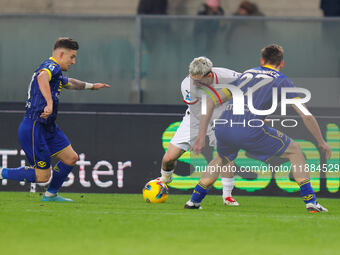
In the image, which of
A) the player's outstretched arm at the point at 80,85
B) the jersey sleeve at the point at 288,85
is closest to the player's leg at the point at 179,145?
the player's outstretched arm at the point at 80,85

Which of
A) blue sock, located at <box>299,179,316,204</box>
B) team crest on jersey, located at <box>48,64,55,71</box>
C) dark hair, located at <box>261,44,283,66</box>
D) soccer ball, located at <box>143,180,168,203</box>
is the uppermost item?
dark hair, located at <box>261,44,283,66</box>

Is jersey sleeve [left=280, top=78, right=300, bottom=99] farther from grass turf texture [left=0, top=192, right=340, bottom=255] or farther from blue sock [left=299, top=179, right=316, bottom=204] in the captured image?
grass turf texture [left=0, top=192, right=340, bottom=255]

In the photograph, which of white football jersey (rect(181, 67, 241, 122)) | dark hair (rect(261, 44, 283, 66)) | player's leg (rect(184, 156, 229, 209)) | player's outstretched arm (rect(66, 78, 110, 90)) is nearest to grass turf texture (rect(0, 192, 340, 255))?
player's leg (rect(184, 156, 229, 209))

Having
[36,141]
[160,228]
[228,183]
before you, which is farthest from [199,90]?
[160,228]

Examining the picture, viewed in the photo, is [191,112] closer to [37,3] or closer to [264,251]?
[264,251]

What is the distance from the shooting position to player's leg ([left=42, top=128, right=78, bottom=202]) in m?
10.3

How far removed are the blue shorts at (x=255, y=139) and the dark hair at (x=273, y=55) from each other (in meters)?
0.72

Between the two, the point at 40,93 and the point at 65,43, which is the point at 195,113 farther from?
the point at 40,93

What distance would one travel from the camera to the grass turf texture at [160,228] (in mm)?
6492

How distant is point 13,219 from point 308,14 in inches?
323

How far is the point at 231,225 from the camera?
798 cm

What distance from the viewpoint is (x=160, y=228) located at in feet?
25.2

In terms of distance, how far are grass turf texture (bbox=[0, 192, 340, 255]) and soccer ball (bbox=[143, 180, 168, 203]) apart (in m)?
0.17

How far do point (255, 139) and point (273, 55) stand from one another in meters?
0.93
